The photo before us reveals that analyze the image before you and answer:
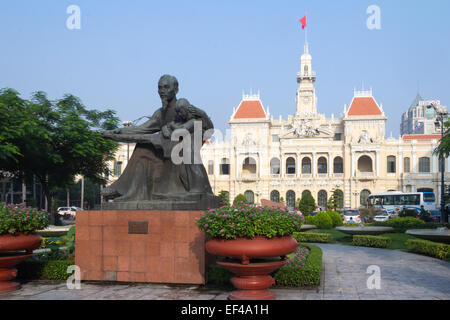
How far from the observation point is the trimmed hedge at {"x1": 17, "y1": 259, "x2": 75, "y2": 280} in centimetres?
742

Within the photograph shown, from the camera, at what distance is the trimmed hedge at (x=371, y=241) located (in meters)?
13.9

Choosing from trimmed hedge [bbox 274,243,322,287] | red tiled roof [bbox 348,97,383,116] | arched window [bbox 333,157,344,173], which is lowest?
trimmed hedge [bbox 274,243,322,287]

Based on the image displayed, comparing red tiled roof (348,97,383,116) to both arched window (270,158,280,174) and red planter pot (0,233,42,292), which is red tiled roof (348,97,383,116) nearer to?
arched window (270,158,280,174)

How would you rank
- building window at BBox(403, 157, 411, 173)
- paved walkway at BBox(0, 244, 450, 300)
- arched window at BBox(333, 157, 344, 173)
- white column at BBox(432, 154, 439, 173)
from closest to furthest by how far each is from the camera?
paved walkway at BBox(0, 244, 450, 300)
white column at BBox(432, 154, 439, 173)
building window at BBox(403, 157, 411, 173)
arched window at BBox(333, 157, 344, 173)

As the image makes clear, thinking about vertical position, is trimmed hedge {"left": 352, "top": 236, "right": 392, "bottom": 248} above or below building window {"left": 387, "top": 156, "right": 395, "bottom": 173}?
below

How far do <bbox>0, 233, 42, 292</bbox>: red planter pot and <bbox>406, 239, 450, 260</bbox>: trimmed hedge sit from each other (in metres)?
9.87

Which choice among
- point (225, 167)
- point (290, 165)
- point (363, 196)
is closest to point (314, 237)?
point (363, 196)

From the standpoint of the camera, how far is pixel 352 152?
5522 centimetres

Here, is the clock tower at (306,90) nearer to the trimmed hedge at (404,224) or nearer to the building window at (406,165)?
the building window at (406,165)

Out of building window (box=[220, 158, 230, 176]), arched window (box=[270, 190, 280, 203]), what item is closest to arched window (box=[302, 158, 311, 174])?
arched window (box=[270, 190, 280, 203])

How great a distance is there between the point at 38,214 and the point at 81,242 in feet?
3.02

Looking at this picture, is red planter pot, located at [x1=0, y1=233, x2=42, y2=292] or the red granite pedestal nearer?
red planter pot, located at [x1=0, y1=233, x2=42, y2=292]

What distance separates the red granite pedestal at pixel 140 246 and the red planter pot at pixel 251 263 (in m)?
1.09

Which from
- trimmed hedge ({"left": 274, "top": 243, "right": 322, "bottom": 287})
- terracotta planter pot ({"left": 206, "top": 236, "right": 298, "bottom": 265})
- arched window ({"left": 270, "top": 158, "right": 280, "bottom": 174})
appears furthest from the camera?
arched window ({"left": 270, "top": 158, "right": 280, "bottom": 174})
